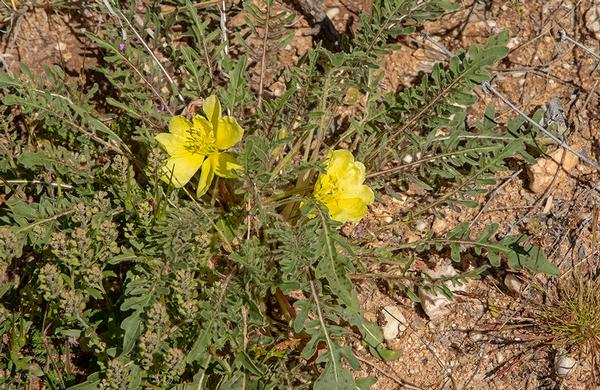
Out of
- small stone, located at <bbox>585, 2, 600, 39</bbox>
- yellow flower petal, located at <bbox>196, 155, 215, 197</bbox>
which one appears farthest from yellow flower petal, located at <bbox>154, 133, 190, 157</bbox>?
small stone, located at <bbox>585, 2, 600, 39</bbox>

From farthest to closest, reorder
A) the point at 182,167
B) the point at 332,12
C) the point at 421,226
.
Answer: the point at 332,12, the point at 421,226, the point at 182,167

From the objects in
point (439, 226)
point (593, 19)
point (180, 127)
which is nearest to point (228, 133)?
point (180, 127)

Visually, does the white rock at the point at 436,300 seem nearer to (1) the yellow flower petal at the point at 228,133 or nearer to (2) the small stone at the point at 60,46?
(1) the yellow flower petal at the point at 228,133

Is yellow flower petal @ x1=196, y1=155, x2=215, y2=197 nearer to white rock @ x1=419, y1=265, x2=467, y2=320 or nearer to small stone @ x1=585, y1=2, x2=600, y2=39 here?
white rock @ x1=419, y1=265, x2=467, y2=320

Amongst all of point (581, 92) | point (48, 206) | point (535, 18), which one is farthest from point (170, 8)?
point (581, 92)

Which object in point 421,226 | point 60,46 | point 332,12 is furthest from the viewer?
point 332,12

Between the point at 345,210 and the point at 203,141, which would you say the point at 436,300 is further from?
the point at 203,141

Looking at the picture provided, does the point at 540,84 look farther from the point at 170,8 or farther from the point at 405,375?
the point at 170,8

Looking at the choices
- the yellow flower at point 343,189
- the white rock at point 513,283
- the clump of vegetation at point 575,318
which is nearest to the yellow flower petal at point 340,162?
the yellow flower at point 343,189
